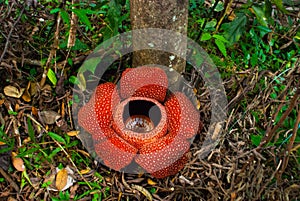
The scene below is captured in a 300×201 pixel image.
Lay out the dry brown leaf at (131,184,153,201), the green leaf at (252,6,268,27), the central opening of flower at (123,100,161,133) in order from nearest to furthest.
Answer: the green leaf at (252,6,268,27), the dry brown leaf at (131,184,153,201), the central opening of flower at (123,100,161,133)

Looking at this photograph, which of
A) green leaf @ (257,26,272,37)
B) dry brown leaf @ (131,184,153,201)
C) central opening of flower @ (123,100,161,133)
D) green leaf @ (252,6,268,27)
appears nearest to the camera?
green leaf @ (252,6,268,27)

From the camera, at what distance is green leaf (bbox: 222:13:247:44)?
5.67ft

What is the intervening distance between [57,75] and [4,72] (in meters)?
0.25

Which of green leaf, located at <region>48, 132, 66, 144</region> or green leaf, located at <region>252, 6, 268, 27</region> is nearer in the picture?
green leaf, located at <region>252, 6, 268, 27</region>

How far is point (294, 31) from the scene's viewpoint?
2191 millimetres

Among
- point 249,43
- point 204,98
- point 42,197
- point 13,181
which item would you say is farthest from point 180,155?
point 249,43

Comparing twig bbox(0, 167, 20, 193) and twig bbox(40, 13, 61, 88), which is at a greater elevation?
twig bbox(40, 13, 61, 88)

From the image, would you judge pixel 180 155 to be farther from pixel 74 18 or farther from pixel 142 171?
pixel 74 18

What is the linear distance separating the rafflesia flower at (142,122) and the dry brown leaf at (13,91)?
1.04 feet

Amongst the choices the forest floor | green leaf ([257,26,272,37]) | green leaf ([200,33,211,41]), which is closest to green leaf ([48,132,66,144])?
the forest floor

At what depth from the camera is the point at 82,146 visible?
180 cm

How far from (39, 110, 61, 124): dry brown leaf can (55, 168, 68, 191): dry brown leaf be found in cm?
23

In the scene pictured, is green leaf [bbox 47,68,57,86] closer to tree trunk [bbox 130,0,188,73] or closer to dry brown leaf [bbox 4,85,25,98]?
dry brown leaf [bbox 4,85,25,98]

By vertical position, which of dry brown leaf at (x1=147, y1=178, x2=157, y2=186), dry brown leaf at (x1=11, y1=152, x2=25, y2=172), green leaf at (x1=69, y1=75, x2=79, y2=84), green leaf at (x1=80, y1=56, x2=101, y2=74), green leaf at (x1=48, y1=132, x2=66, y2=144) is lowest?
dry brown leaf at (x1=147, y1=178, x2=157, y2=186)
